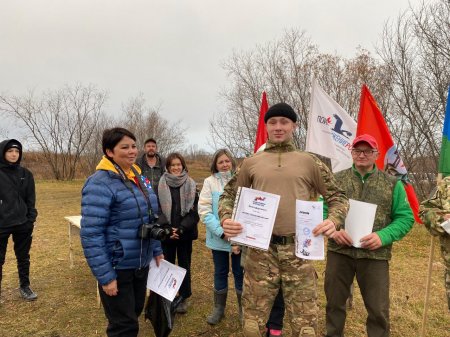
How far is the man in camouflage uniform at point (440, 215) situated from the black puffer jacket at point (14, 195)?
15.3ft

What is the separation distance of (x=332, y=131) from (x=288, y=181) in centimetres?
242

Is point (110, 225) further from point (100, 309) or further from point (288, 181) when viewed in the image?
point (100, 309)

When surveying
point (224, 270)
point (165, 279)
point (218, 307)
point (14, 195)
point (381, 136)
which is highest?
point (381, 136)

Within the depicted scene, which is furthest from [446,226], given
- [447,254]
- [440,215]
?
[447,254]

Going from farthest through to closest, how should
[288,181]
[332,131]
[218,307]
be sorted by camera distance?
[332,131] < [218,307] < [288,181]

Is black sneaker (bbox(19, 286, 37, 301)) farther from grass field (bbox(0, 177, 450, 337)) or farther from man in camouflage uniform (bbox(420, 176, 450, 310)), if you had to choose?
man in camouflage uniform (bbox(420, 176, 450, 310))

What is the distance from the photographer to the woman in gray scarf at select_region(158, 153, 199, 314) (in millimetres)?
4109

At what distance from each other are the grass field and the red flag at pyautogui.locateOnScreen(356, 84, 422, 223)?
4.37 ft

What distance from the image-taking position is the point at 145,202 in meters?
2.77

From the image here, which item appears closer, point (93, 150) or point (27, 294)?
point (27, 294)

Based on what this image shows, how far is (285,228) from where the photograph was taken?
2525 mm

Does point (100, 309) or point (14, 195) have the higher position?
point (14, 195)

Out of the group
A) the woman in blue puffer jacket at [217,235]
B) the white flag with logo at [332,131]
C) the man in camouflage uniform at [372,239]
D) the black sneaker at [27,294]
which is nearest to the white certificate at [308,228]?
the man in camouflage uniform at [372,239]

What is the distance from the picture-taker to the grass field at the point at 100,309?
3936 millimetres
